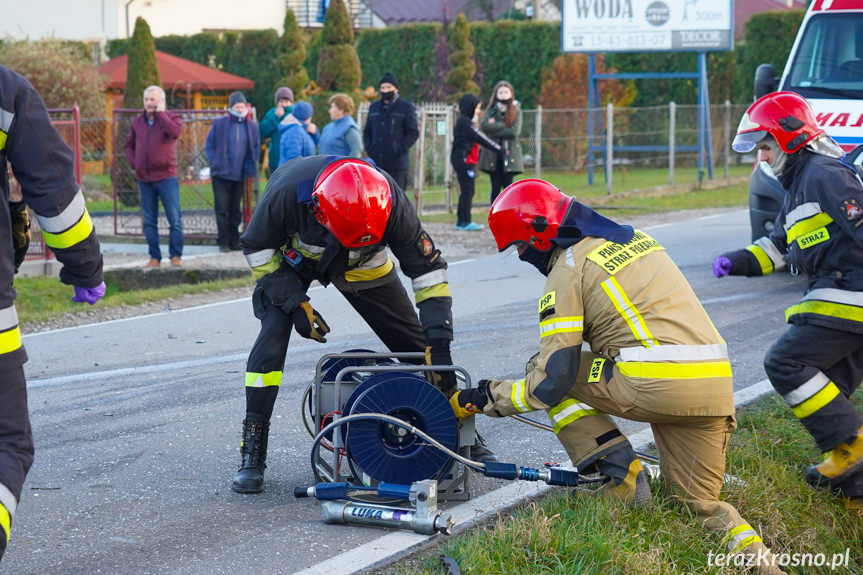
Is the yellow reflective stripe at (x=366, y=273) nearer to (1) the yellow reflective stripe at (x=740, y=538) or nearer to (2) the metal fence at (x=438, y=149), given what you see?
(1) the yellow reflective stripe at (x=740, y=538)

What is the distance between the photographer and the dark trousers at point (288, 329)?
5004 millimetres

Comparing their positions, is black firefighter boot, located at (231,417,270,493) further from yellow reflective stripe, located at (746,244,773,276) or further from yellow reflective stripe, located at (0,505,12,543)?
yellow reflective stripe, located at (746,244,773,276)

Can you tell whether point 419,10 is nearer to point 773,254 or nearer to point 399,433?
point 773,254

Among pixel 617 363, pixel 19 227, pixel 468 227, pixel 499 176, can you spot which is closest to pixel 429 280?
pixel 617 363

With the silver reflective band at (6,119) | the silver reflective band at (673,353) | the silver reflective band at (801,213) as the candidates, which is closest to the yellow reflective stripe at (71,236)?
the silver reflective band at (6,119)

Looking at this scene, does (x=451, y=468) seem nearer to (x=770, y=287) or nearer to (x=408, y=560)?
(x=408, y=560)

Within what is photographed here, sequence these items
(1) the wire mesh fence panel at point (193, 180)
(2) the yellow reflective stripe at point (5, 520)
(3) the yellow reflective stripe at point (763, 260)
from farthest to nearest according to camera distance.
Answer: (1) the wire mesh fence panel at point (193, 180), (3) the yellow reflective stripe at point (763, 260), (2) the yellow reflective stripe at point (5, 520)

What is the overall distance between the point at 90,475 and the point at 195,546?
1.18 m

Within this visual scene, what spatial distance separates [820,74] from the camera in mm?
10578

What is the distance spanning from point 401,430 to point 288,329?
2.51ft

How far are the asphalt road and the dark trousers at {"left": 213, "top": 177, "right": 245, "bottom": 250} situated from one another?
3.53m

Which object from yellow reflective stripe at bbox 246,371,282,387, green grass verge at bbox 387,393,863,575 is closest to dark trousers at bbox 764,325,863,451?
green grass verge at bbox 387,393,863,575

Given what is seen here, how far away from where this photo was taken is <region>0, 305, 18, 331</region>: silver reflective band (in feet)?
11.1

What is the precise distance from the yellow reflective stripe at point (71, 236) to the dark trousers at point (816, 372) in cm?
309
